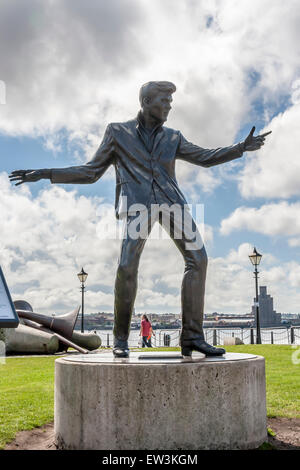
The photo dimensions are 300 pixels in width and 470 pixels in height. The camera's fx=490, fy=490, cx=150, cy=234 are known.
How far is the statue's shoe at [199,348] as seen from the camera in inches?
177

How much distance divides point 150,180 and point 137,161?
0.79ft

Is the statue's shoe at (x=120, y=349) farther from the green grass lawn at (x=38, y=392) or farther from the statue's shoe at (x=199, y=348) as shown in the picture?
the green grass lawn at (x=38, y=392)

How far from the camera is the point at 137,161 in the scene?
4.87 meters

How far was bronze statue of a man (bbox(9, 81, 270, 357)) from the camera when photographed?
181 inches

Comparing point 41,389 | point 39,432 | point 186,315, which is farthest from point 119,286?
point 41,389

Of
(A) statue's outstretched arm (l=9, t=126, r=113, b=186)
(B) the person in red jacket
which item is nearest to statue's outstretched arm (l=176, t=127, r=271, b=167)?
(A) statue's outstretched arm (l=9, t=126, r=113, b=186)

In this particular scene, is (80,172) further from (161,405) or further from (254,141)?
(161,405)

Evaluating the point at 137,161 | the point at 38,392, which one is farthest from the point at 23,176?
the point at 38,392

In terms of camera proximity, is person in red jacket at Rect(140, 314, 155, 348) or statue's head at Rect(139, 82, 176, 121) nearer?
statue's head at Rect(139, 82, 176, 121)

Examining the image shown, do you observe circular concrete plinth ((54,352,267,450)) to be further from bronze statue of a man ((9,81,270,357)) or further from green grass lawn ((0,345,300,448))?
green grass lawn ((0,345,300,448))

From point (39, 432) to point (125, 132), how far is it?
318cm

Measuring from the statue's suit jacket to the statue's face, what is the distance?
179 mm

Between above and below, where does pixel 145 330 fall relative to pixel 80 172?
below

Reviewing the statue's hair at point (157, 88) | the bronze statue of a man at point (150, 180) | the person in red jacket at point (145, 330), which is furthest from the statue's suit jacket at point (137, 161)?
the person in red jacket at point (145, 330)
